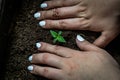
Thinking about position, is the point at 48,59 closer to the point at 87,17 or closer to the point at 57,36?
the point at 57,36

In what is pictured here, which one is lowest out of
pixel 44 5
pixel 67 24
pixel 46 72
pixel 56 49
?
pixel 46 72

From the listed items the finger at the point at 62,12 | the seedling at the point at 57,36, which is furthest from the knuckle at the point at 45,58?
the finger at the point at 62,12

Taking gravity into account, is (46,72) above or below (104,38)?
below

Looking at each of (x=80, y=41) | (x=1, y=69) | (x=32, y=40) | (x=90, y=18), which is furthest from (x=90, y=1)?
(x=1, y=69)

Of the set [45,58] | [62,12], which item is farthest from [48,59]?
[62,12]

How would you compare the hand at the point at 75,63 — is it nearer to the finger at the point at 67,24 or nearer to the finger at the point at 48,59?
the finger at the point at 48,59
